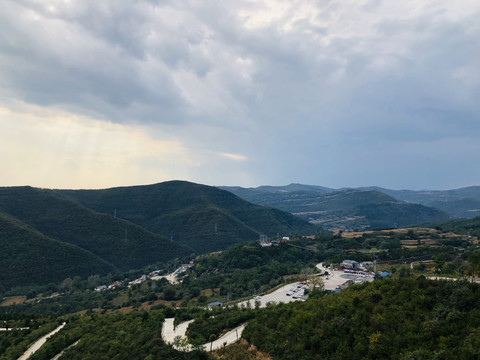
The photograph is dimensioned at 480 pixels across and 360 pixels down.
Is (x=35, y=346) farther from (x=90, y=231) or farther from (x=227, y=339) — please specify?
(x=90, y=231)

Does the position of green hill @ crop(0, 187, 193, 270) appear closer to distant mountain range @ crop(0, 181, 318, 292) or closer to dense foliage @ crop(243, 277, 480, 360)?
distant mountain range @ crop(0, 181, 318, 292)

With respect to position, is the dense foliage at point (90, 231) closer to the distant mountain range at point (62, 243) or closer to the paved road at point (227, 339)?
the distant mountain range at point (62, 243)

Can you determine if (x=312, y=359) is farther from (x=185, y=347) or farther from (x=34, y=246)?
(x=34, y=246)

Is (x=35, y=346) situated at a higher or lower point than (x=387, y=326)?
lower

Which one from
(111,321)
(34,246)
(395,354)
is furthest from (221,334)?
(34,246)

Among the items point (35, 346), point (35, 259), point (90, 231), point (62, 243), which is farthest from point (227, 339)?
point (90, 231)

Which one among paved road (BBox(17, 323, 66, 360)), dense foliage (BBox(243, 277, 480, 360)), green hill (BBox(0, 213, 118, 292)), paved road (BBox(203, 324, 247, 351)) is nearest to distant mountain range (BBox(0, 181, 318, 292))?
green hill (BBox(0, 213, 118, 292))

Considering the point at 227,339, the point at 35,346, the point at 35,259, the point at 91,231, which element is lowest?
the point at 35,259

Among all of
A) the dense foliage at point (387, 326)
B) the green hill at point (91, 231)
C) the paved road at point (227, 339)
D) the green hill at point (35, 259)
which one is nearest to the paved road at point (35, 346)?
the paved road at point (227, 339)
